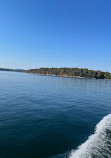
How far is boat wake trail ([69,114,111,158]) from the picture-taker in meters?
9.64

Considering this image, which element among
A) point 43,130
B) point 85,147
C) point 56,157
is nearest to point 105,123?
point 85,147

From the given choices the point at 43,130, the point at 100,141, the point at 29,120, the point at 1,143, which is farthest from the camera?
the point at 29,120

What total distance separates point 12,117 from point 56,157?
10.2m

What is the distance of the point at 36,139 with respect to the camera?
1188cm

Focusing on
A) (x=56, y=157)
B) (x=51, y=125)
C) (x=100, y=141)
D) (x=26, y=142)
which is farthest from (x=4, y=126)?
(x=100, y=141)

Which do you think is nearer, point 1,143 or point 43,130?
point 1,143

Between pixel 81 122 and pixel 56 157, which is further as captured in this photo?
pixel 81 122

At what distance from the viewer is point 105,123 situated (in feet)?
55.1

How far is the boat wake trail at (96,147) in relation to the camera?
9.64 metres

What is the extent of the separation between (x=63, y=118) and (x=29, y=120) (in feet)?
17.9

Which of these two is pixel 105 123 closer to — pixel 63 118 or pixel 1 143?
pixel 63 118

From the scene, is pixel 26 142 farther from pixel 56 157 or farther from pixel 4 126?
pixel 4 126

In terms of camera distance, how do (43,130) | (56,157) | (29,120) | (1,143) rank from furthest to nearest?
(29,120) < (43,130) < (1,143) < (56,157)

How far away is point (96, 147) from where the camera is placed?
35.3 feet
